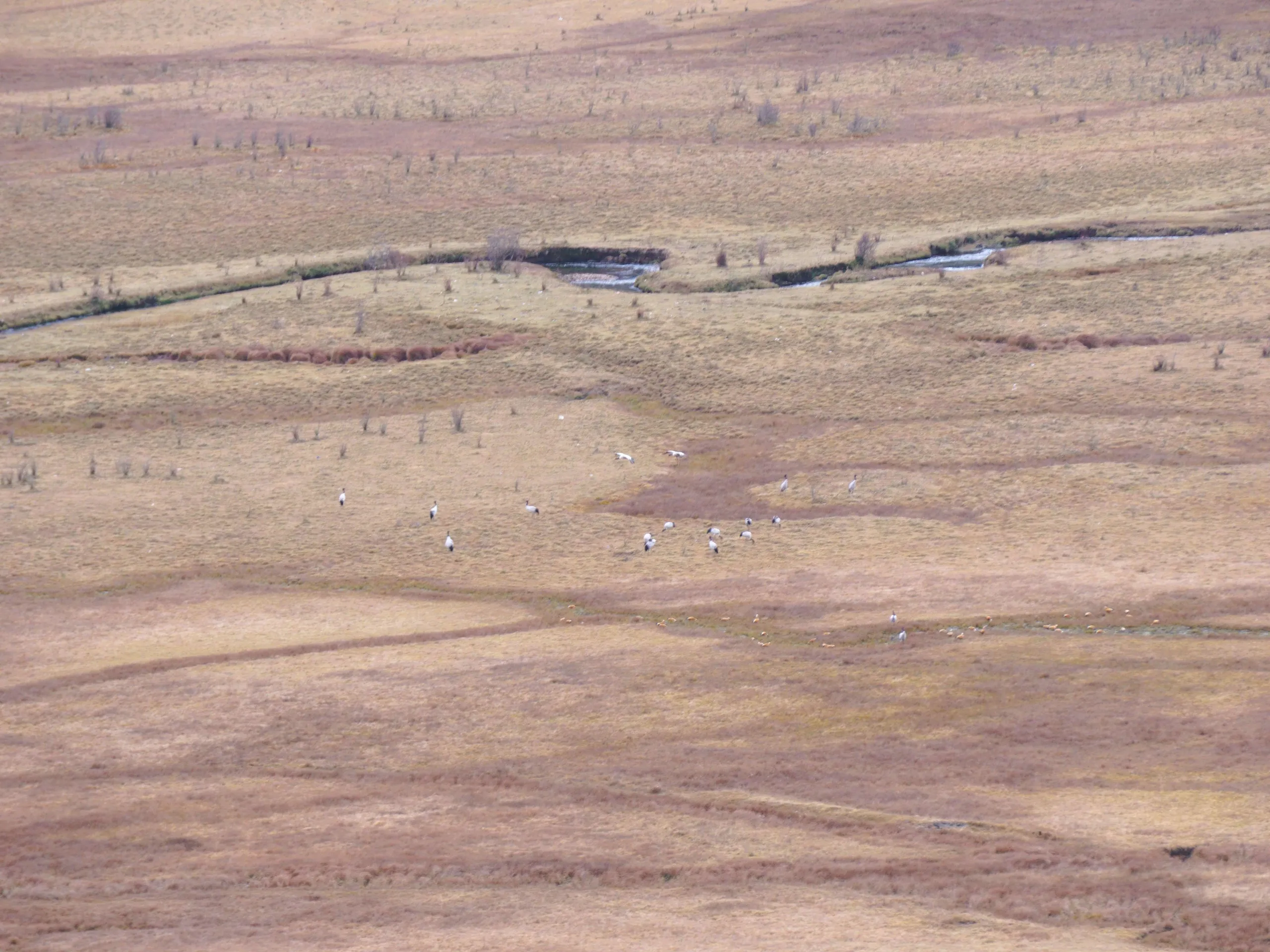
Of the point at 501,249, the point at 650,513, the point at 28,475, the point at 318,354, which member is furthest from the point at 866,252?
the point at 28,475

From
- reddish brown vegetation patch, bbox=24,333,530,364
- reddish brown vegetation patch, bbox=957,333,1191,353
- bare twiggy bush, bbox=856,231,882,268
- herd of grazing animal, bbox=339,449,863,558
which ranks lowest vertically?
herd of grazing animal, bbox=339,449,863,558

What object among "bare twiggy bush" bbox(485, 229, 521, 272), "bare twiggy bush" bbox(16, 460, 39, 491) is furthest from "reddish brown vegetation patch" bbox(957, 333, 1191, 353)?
"bare twiggy bush" bbox(16, 460, 39, 491)

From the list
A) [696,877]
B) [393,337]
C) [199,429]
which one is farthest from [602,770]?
[393,337]

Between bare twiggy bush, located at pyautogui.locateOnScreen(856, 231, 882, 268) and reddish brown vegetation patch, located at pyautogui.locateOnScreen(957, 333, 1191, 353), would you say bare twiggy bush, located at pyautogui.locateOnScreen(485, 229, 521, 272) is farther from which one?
reddish brown vegetation patch, located at pyautogui.locateOnScreen(957, 333, 1191, 353)

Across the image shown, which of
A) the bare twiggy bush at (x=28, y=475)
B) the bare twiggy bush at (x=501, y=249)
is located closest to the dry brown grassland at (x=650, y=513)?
the bare twiggy bush at (x=28, y=475)

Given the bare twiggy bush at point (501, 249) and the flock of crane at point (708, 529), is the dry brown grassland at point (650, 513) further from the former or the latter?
the bare twiggy bush at point (501, 249)

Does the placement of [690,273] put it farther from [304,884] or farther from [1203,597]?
[304,884]
